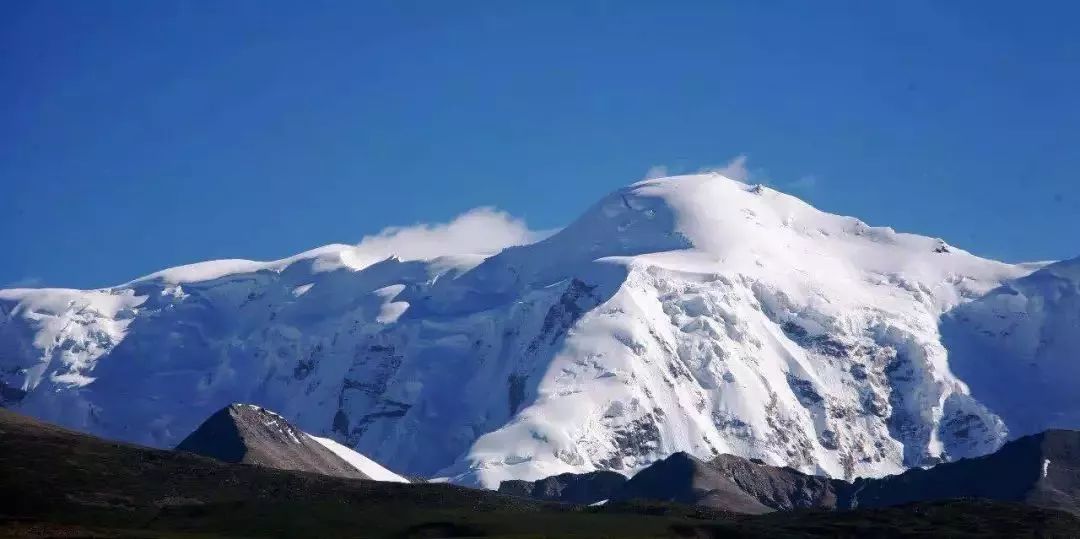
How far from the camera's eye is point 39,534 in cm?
19925

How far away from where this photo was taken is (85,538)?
199375 millimetres

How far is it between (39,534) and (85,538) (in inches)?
195
